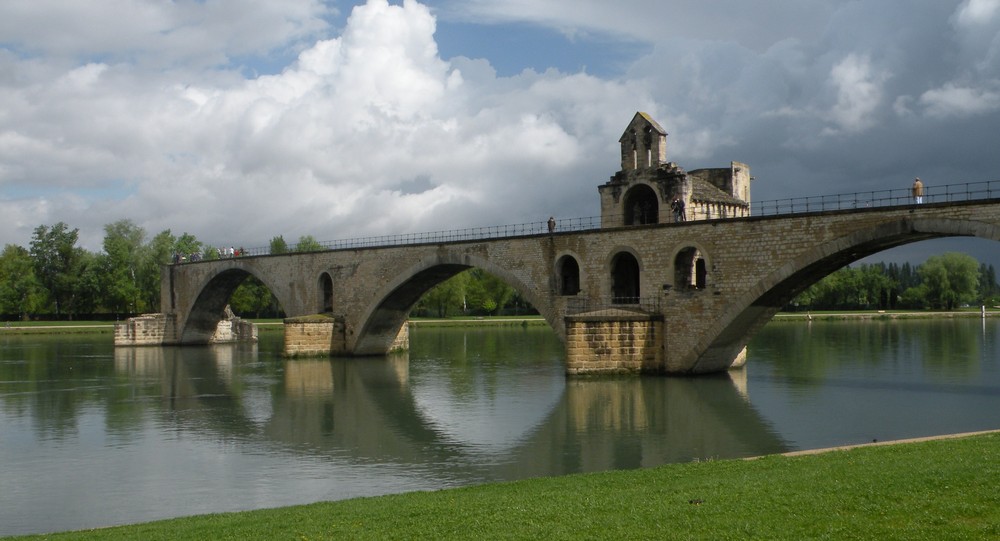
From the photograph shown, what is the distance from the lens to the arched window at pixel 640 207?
38.4 meters

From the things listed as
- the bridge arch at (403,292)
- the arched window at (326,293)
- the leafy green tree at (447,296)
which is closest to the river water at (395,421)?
the bridge arch at (403,292)

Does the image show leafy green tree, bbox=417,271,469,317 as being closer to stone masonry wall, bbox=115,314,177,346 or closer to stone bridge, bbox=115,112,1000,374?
stone masonry wall, bbox=115,314,177,346

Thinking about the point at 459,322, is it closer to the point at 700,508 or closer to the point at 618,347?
the point at 618,347

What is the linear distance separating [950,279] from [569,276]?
74700 millimetres

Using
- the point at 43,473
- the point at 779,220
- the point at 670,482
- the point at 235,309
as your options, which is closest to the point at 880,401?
the point at 779,220

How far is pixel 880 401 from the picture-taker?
90.3ft

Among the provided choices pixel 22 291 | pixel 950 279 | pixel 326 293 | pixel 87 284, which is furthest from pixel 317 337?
pixel 950 279

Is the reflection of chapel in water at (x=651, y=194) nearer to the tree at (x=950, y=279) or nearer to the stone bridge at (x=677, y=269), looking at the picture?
the stone bridge at (x=677, y=269)

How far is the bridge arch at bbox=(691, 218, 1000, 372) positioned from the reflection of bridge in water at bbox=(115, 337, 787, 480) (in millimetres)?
1155

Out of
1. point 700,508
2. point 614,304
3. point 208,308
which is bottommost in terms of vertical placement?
point 700,508

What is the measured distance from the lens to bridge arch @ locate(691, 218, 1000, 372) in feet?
87.8

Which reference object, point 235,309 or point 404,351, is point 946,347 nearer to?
point 404,351

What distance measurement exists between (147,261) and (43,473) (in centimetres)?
7225

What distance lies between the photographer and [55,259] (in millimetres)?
90438
